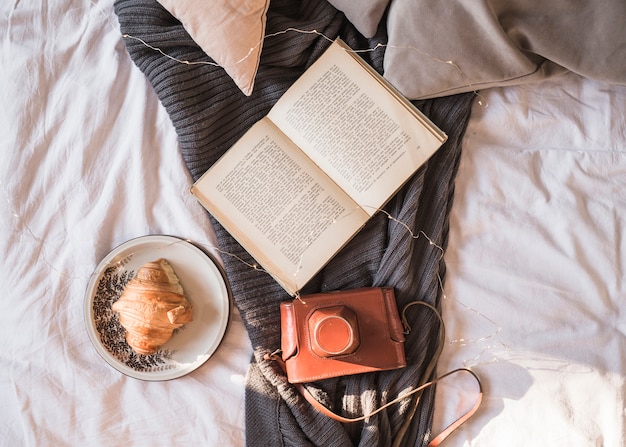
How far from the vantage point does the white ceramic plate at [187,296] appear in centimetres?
100

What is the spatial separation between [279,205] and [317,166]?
0.32 feet

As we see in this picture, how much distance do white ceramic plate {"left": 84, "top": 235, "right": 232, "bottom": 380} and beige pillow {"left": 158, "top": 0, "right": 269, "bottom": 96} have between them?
0.33 meters

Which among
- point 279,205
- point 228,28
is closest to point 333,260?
point 279,205

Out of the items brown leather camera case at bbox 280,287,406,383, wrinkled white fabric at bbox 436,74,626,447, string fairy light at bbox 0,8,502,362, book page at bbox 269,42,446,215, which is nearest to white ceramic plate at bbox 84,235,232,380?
string fairy light at bbox 0,8,502,362

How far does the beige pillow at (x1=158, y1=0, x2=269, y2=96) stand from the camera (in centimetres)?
96

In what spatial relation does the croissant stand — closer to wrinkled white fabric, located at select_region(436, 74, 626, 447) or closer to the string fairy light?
the string fairy light

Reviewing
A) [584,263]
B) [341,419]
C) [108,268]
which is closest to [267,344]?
[341,419]

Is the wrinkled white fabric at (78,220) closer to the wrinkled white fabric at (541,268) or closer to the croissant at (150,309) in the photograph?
the croissant at (150,309)

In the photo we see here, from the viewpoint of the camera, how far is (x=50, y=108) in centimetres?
105

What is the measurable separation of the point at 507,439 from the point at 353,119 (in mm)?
602

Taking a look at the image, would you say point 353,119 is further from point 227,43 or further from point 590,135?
point 590,135

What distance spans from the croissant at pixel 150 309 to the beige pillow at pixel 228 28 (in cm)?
37

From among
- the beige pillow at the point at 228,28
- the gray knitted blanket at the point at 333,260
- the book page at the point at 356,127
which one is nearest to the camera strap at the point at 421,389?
the gray knitted blanket at the point at 333,260

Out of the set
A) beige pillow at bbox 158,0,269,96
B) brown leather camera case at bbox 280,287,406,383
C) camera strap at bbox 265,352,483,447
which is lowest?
camera strap at bbox 265,352,483,447
